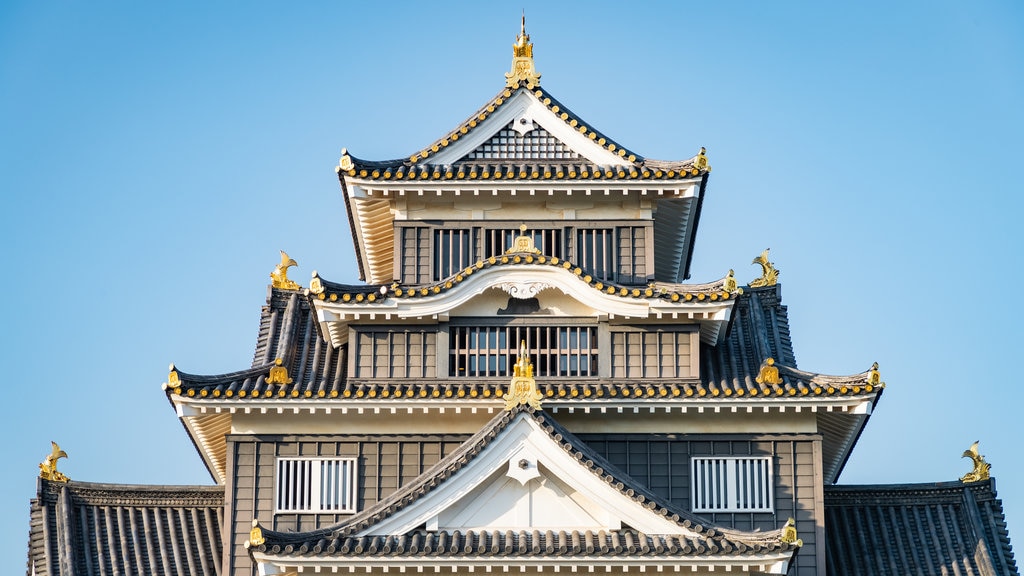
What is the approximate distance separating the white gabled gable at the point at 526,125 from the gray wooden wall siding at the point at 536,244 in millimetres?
1394

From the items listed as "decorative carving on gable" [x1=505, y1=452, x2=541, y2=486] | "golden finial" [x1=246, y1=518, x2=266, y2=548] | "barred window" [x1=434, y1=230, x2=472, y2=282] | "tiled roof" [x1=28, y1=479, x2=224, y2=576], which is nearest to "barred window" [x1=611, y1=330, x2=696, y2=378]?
"barred window" [x1=434, y1=230, x2=472, y2=282]

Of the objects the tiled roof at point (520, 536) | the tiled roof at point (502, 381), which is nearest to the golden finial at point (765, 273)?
the tiled roof at point (502, 381)

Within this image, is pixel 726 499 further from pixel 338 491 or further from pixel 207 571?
pixel 207 571

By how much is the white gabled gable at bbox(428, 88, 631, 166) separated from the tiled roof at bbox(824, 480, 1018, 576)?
8.68 metres

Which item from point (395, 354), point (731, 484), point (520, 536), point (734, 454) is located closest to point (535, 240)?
point (395, 354)

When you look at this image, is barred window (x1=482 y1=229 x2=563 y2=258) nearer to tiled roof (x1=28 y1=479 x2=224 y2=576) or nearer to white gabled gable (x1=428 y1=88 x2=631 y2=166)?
white gabled gable (x1=428 y1=88 x2=631 y2=166)

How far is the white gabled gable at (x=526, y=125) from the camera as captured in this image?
40.2 metres

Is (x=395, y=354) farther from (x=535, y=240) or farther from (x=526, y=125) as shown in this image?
(x=526, y=125)

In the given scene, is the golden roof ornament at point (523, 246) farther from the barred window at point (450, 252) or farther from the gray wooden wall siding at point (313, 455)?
the gray wooden wall siding at point (313, 455)

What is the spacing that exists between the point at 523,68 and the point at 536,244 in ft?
13.4

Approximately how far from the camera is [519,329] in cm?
3850

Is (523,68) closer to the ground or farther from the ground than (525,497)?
farther from the ground

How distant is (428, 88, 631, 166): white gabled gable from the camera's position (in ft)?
132

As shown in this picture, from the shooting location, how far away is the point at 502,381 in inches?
1486
